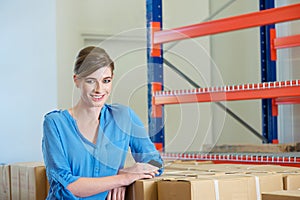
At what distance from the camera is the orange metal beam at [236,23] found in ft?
12.7

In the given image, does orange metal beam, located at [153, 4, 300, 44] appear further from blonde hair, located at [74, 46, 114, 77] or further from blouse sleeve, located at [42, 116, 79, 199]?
blouse sleeve, located at [42, 116, 79, 199]

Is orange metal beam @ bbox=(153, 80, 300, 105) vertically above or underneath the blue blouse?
above

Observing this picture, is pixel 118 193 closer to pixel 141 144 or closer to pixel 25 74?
pixel 141 144

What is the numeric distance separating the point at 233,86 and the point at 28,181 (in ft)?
5.06

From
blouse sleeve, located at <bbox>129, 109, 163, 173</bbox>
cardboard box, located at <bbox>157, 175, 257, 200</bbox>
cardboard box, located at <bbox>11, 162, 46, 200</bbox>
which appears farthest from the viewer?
cardboard box, located at <bbox>11, 162, 46, 200</bbox>

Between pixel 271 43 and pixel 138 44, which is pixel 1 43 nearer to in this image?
pixel 271 43

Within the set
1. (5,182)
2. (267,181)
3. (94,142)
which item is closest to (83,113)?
(94,142)

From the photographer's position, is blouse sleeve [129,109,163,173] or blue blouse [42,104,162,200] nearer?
blue blouse [42,104,162,200]

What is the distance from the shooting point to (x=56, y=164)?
2775 mm

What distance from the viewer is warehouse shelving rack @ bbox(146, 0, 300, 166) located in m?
3.83

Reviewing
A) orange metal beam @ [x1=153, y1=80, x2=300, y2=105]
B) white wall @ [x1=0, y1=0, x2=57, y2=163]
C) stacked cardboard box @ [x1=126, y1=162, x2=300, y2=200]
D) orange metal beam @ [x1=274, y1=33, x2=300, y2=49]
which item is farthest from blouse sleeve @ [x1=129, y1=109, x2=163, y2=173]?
white wall @ [x1=0, y1=0, x2=57, y2=163]

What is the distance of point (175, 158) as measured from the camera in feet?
13.7

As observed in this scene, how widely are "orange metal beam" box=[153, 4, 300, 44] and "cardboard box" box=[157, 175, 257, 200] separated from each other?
1.52 metres

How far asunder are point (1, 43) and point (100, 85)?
3.13 m
